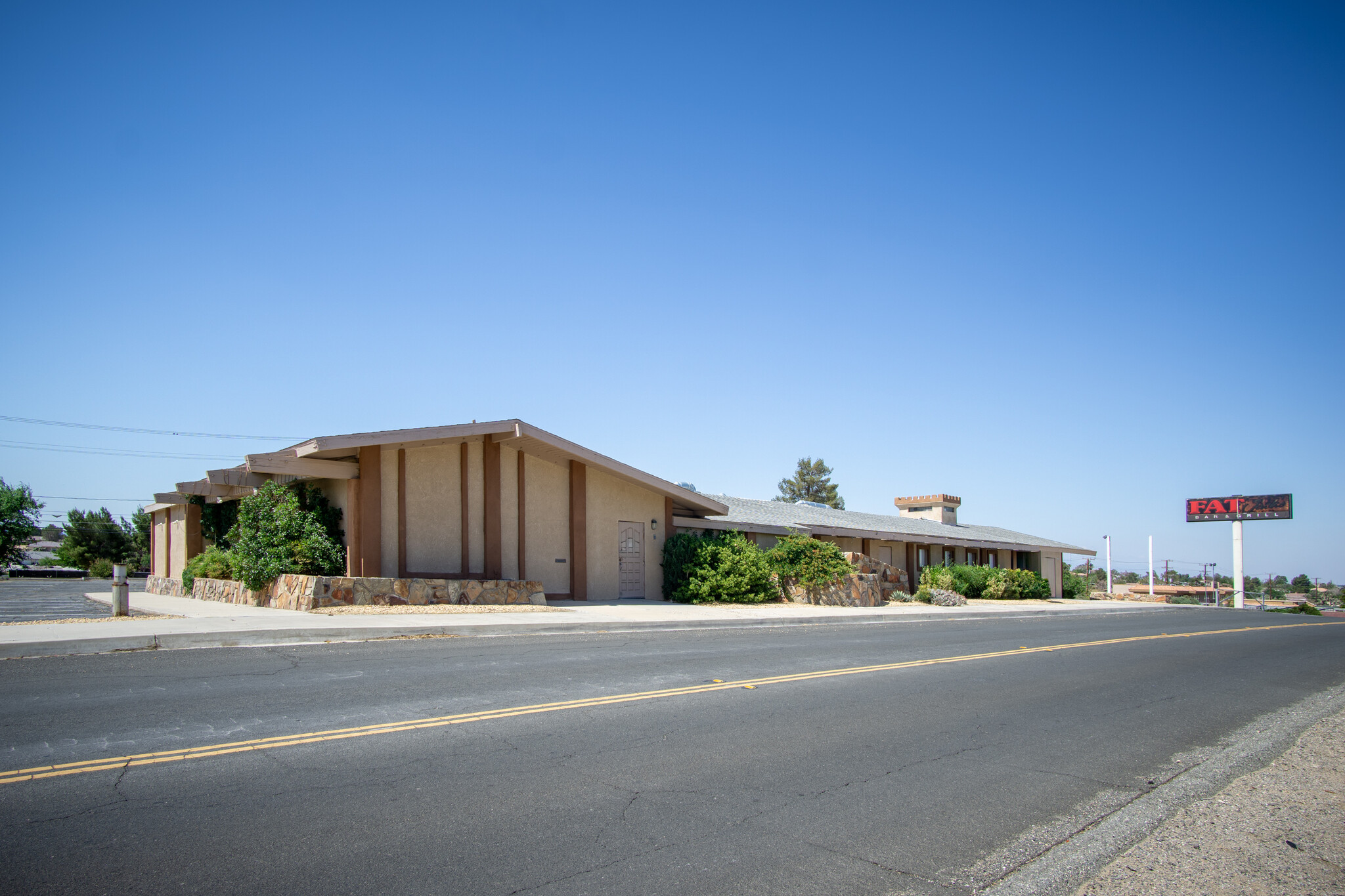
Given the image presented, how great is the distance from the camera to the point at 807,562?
26188 millimetres

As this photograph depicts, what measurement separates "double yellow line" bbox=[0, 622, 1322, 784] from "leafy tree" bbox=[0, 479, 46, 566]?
55.2 metres

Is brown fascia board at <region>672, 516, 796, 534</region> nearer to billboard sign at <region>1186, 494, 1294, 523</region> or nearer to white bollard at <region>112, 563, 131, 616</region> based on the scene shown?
white bollard at <region>112, 563, 131, 616</region>

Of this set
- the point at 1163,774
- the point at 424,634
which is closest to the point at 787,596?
the point at 424,634

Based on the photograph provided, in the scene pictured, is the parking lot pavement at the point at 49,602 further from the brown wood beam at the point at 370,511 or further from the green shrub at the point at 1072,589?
the green shrub at the point at 1072,589

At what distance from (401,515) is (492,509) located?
2324 mm

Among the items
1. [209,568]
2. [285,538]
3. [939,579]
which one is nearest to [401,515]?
[285,538]

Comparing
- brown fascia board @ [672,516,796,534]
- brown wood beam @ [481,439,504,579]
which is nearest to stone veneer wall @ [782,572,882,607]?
brown fascia board @ [672,516,796,534]

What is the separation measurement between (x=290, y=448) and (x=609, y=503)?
869 cm

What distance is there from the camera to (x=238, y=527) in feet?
70.2

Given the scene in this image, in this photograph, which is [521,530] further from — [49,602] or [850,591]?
[49,602]

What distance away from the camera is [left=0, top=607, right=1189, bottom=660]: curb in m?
10.8

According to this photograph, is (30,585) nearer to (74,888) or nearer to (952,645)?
(952,645)

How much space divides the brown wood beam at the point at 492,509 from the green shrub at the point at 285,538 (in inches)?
134

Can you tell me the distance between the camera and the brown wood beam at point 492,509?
21219 mm
